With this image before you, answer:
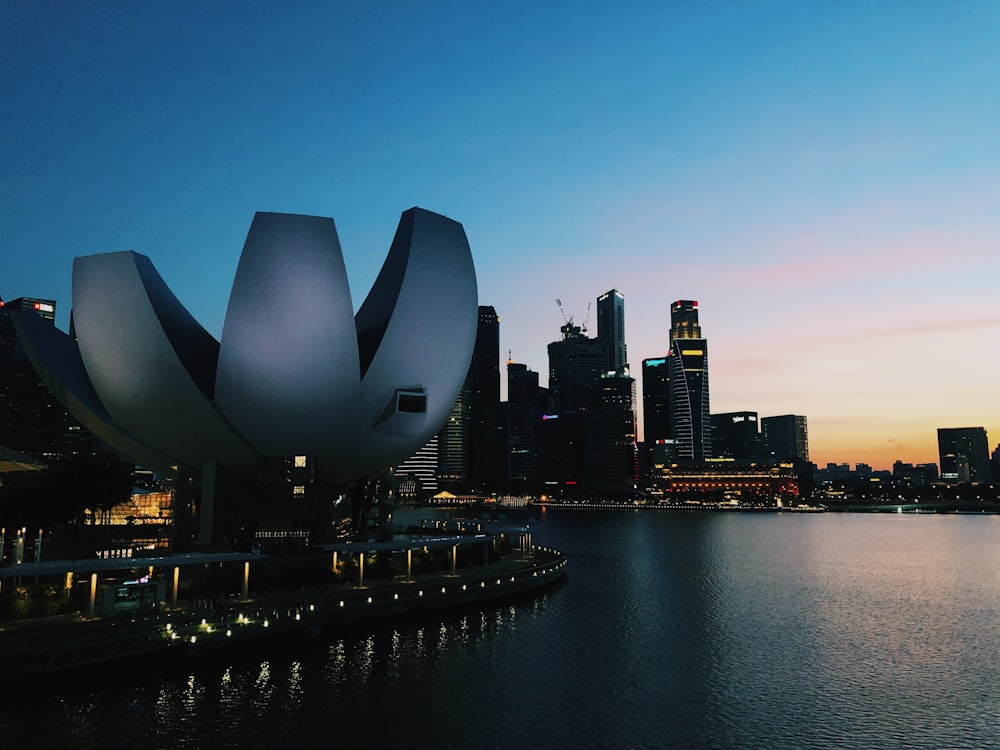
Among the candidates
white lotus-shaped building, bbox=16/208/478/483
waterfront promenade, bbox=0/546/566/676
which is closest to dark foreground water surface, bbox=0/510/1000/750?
waterfront promenade, bbox=0/546/566/676

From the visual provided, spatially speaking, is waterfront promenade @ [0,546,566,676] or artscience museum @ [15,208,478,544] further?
artscience museum @ [15,208,478,544]

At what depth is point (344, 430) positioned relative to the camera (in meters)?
40.1

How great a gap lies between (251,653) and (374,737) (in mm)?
9470

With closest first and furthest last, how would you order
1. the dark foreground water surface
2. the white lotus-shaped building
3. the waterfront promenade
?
the dark foreground water surface, the waterfront promenade, the white lotus-shaped building

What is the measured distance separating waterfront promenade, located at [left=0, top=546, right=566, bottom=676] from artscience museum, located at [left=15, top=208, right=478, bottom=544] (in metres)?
8.51

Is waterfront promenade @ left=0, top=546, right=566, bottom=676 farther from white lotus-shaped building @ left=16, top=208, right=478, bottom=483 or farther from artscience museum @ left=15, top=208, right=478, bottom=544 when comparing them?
white lotus-shaped building @ left=16, top=208, right=478, bottom=483

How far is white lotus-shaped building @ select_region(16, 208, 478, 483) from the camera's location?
1420 inches

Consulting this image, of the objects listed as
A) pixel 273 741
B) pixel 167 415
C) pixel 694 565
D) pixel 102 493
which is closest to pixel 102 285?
pixel 167 415

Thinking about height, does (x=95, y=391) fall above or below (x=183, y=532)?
above

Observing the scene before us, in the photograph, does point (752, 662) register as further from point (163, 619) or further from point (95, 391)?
→ point (95, 391)

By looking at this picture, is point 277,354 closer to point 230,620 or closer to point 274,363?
point 274,363

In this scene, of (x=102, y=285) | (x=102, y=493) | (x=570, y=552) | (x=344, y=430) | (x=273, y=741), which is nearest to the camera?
(x=273, y=741)

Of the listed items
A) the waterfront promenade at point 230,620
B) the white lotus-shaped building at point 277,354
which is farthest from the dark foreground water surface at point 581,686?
the white lotus-shaped building at point 277,354

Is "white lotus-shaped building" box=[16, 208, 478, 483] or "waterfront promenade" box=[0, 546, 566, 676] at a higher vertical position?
"white lotus-shaped building" box=[16, 208, 478, 483]
